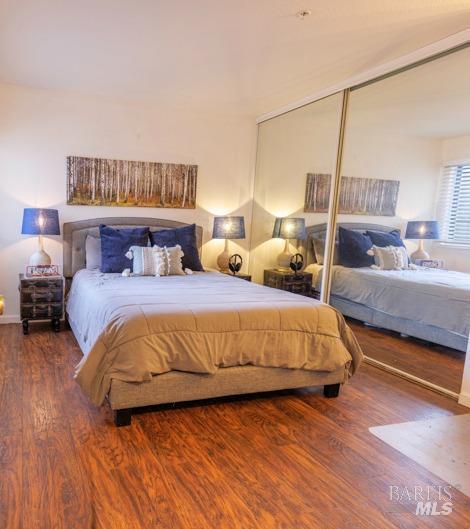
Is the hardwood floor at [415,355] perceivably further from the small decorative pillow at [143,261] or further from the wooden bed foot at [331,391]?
the small decorative pillow at [143,261]

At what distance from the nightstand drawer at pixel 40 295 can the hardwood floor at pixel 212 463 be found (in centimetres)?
113

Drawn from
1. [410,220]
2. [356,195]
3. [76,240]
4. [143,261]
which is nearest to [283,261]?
[356,195]

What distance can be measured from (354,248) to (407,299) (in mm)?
676

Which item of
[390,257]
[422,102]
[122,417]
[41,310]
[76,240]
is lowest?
[122,417]

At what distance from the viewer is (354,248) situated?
3.88 metres

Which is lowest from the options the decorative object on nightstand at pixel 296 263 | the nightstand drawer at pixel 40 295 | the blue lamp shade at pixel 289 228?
the nightstand drawer at pixel 40 295

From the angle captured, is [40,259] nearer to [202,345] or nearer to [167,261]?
[167,261]

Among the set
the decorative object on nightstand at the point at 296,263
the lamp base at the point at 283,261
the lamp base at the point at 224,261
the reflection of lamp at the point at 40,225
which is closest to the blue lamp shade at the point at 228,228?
the lamp base at the point at 224,261

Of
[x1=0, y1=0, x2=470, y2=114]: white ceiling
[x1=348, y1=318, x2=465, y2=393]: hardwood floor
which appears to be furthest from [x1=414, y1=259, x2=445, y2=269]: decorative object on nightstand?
[x1=0, y1=0, x2=470, y2=114]: white ceiling

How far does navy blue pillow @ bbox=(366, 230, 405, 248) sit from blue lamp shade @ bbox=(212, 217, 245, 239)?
5.85ft

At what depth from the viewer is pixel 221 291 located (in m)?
3.37

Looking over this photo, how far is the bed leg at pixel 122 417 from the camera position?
2.49 metres

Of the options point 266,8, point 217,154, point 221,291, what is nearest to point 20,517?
point 221,291

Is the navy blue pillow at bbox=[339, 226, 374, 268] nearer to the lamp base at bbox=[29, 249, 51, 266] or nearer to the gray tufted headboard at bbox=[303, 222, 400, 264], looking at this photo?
the gray tufted headboard at bbox=[303, 222, 400, 264]
